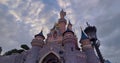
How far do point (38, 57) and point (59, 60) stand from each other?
14.0ft

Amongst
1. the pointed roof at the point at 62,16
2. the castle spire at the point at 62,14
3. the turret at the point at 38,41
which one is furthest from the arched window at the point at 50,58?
the castle spire at the point at 62,14

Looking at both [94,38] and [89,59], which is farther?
[89,59]

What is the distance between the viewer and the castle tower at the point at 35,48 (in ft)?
93.9

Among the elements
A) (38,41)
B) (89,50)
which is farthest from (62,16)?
(89,50)

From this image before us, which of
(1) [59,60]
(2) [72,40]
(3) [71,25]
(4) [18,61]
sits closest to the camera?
(1) [59,60]

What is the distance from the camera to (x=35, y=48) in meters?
30.1

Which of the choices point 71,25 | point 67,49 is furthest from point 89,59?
point 71,25

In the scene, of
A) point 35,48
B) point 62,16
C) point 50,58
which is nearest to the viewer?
point 50,58

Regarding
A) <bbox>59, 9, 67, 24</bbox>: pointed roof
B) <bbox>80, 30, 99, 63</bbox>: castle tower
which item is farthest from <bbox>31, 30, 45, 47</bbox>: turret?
<bbox>59, 9, 67, 24</bbox>: pointed roof

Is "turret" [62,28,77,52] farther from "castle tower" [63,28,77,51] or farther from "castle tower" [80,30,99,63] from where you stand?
"castle tower" [80,30,99,63]

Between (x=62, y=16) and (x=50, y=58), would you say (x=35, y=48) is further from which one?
(x=62, y=16)

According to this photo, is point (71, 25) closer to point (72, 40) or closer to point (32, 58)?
point (72, 40)

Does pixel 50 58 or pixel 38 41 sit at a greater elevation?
pixel 38 41

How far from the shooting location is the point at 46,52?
2848 cm
